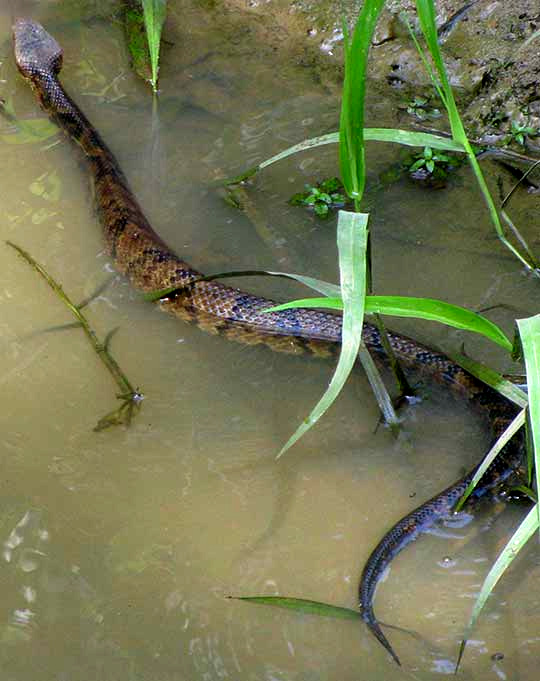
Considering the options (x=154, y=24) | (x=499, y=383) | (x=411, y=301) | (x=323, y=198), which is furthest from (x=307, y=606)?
(x=154, y=24)

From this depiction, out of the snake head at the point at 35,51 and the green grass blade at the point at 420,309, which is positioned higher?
the snake head at the point at 35,51

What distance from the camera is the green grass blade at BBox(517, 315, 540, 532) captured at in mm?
2051

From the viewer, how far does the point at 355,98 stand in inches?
93.4

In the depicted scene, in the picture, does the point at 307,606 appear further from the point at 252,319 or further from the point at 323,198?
the point at 323,198

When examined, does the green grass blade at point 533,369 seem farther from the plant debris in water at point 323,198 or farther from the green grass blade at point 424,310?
the plant debris in water at point 323,198

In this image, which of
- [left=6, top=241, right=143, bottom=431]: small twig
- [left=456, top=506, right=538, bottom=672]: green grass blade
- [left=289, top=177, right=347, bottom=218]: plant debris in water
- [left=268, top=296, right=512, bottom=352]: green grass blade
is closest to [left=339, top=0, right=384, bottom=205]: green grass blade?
[left=268, top=296, right=512, bottom=352]: green grass blade

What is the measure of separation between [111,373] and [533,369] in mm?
1909

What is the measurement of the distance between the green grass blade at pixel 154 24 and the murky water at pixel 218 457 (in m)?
0.39

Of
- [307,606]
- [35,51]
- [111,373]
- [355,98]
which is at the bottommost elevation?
[307,606]

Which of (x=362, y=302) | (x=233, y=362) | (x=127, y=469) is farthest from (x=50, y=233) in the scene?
(x=362, y=302)

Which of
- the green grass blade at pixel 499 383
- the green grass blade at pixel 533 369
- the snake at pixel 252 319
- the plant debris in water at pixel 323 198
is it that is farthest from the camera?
the plant debris in water at pixel 323 198

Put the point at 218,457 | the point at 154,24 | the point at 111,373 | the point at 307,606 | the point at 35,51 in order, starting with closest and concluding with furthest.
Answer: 1. the point at 307,606
2. the point at 218,457
3. the point at 111,373
4. the point at 154,24
5. the point at 35,51

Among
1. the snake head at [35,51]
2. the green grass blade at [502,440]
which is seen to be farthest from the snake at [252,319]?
the green grass blade at [502,440]

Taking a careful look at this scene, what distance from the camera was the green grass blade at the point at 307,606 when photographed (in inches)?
103
